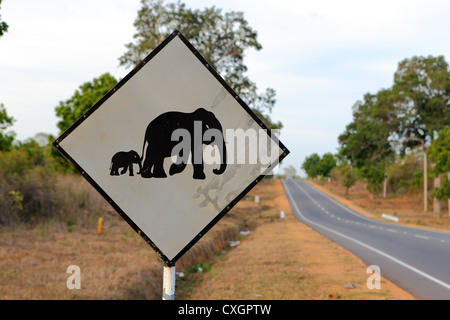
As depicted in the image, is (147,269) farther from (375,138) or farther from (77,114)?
(375,138)

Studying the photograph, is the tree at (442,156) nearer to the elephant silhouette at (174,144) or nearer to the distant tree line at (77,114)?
the distant tree line at (77,114)

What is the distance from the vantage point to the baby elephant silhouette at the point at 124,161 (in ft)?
7.47

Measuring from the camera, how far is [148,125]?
229 cm

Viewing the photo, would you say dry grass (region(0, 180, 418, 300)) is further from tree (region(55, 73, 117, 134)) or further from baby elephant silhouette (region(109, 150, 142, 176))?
tree (region(55, 73, 117, 134))

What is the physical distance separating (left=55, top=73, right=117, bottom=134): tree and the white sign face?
43.0 meters

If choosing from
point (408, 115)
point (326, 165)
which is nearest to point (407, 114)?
point (408, 115)

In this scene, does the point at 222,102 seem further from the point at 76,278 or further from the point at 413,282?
the point at 413,282

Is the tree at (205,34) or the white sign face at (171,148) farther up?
the tree at (205,34)

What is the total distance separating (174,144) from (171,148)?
0.09 ft

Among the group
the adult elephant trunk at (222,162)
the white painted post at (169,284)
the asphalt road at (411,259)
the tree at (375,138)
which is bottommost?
the asphalt road at (411,259)

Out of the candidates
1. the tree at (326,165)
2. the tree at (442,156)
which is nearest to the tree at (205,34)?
the tree at (442,156)

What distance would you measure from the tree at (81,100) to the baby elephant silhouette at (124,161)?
43.0 meters

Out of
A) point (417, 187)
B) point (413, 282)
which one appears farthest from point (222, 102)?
point (417, 187)

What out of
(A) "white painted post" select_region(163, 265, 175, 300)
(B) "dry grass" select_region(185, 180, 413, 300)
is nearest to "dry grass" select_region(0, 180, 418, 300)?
(B) "dry grass" select_region(185, 180, 413, 300)
